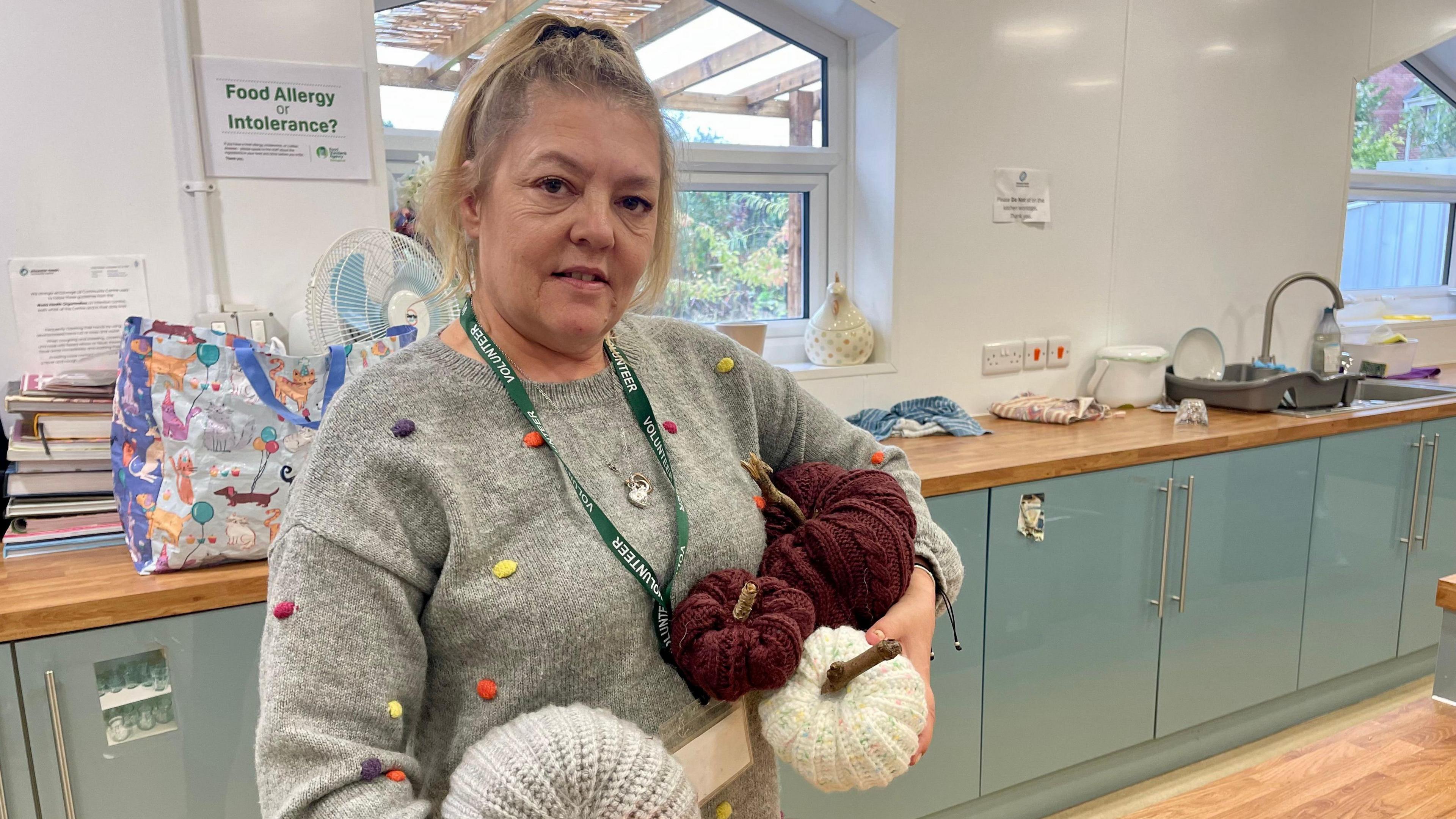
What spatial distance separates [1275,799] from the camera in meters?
0.99

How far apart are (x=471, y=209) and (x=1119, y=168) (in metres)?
2.42

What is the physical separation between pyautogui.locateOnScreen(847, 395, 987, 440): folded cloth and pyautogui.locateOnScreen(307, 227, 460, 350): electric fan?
1.15 m

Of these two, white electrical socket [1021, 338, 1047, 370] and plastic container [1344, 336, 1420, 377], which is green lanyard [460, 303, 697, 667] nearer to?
white electrical socket [1021, 338, 1047, 370]

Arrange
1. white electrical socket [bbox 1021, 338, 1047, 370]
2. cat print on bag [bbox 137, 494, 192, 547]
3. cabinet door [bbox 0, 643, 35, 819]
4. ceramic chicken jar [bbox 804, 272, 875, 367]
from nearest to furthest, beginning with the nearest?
1. cabinet door [bbox 0, 643, 35, 819]
2. cat print on bag [bbox 137, 494, 192, 547]
3. ceramic chicken jar [bbox 804, 272, 875, 367]
4. white electrical socket [bbox 1021, 338, 1047, 370]

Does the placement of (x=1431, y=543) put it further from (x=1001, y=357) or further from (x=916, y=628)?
(x=916, y=628)

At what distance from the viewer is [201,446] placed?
137 centimetres

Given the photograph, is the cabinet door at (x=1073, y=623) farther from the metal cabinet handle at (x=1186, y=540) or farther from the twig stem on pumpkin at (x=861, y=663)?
the twig stem on pumpkin at (x=861, y=663)

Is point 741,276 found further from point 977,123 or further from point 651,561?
point 651,561

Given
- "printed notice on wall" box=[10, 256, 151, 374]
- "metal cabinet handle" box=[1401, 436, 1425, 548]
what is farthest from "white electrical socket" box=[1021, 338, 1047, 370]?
"printed notice on wall" box=[10, 256, 151, 374]

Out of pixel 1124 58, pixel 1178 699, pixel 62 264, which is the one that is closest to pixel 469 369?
pixel 62 264

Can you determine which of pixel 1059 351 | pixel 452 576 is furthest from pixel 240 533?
pixel 1059 351

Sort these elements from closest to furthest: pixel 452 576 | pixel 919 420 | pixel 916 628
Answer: pixel 452 576 → pixel 916 628 → pixel 919 420

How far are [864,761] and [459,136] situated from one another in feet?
2.35

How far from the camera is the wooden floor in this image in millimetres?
967
